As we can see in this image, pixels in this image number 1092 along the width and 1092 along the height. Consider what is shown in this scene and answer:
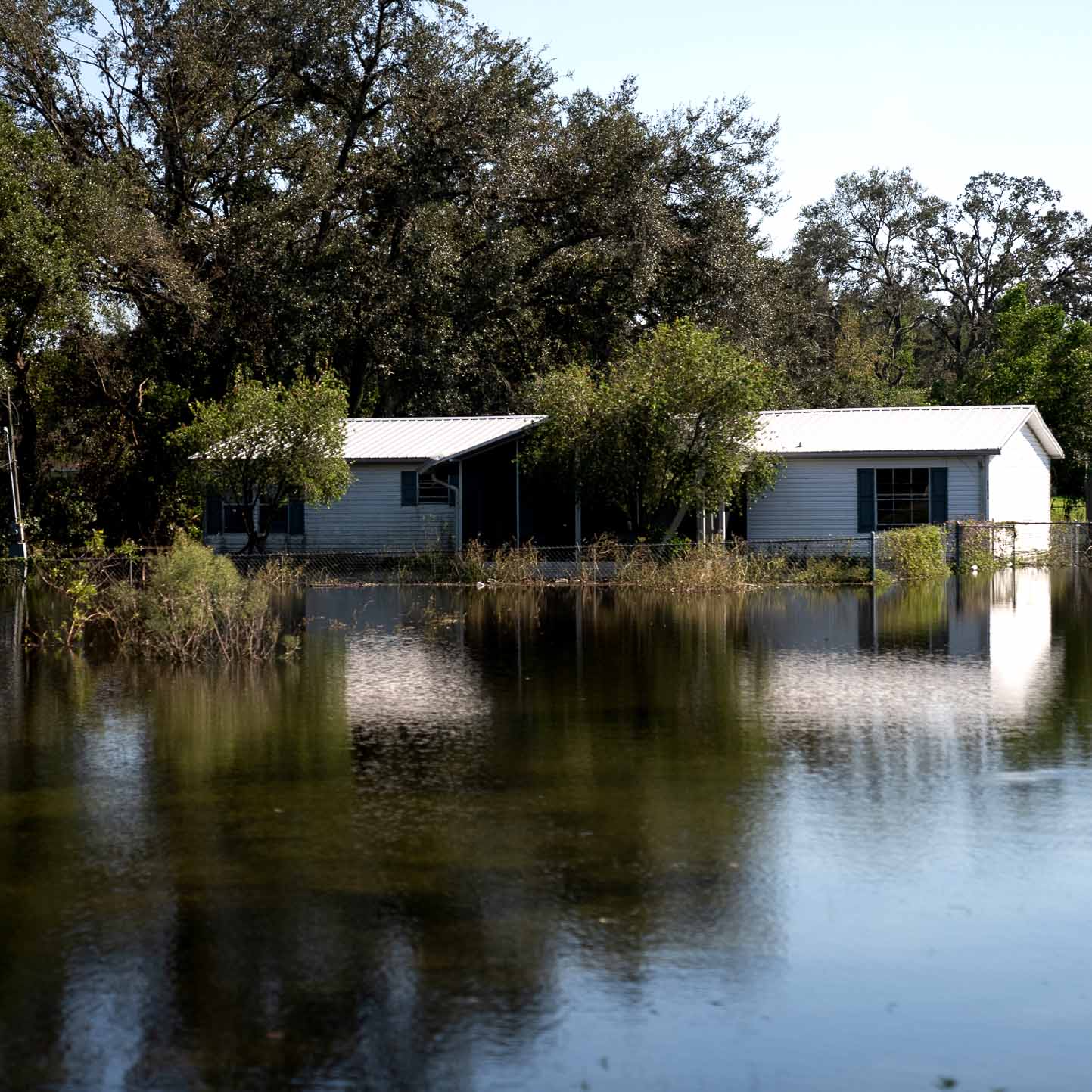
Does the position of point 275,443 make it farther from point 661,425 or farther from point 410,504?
point 661,425

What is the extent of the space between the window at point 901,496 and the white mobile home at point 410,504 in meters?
8.74

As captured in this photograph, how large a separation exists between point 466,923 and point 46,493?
4069 centimetres

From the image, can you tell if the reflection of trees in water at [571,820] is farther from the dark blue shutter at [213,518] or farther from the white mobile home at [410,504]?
the dark blue shutter at [213,518]

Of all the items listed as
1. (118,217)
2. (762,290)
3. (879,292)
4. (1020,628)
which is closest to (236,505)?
(118,217)

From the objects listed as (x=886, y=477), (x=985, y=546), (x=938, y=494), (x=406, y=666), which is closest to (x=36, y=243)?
(x=886, y=477)

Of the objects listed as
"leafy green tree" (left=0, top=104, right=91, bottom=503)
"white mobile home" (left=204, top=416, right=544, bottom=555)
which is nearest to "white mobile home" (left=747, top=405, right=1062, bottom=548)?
"white mobile home" (left=204, top=416, right=544, bottom=555)

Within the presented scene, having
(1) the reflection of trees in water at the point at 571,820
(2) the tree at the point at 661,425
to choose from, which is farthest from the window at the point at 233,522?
(1) the reflection of trees in water at the point at 571,820

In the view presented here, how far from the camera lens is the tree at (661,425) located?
106 ft

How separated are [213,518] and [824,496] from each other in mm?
16247

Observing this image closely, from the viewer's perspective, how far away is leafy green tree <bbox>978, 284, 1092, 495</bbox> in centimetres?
4966

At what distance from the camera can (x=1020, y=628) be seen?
21.4 meters

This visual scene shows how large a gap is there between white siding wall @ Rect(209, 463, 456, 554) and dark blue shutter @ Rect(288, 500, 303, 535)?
0.12 m

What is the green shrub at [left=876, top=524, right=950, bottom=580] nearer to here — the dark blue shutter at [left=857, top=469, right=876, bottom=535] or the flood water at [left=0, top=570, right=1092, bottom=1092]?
the dark blue shutter at [left=857, top=469, right=876, bottom=535]

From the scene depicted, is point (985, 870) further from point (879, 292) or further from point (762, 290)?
point (879, 292)
